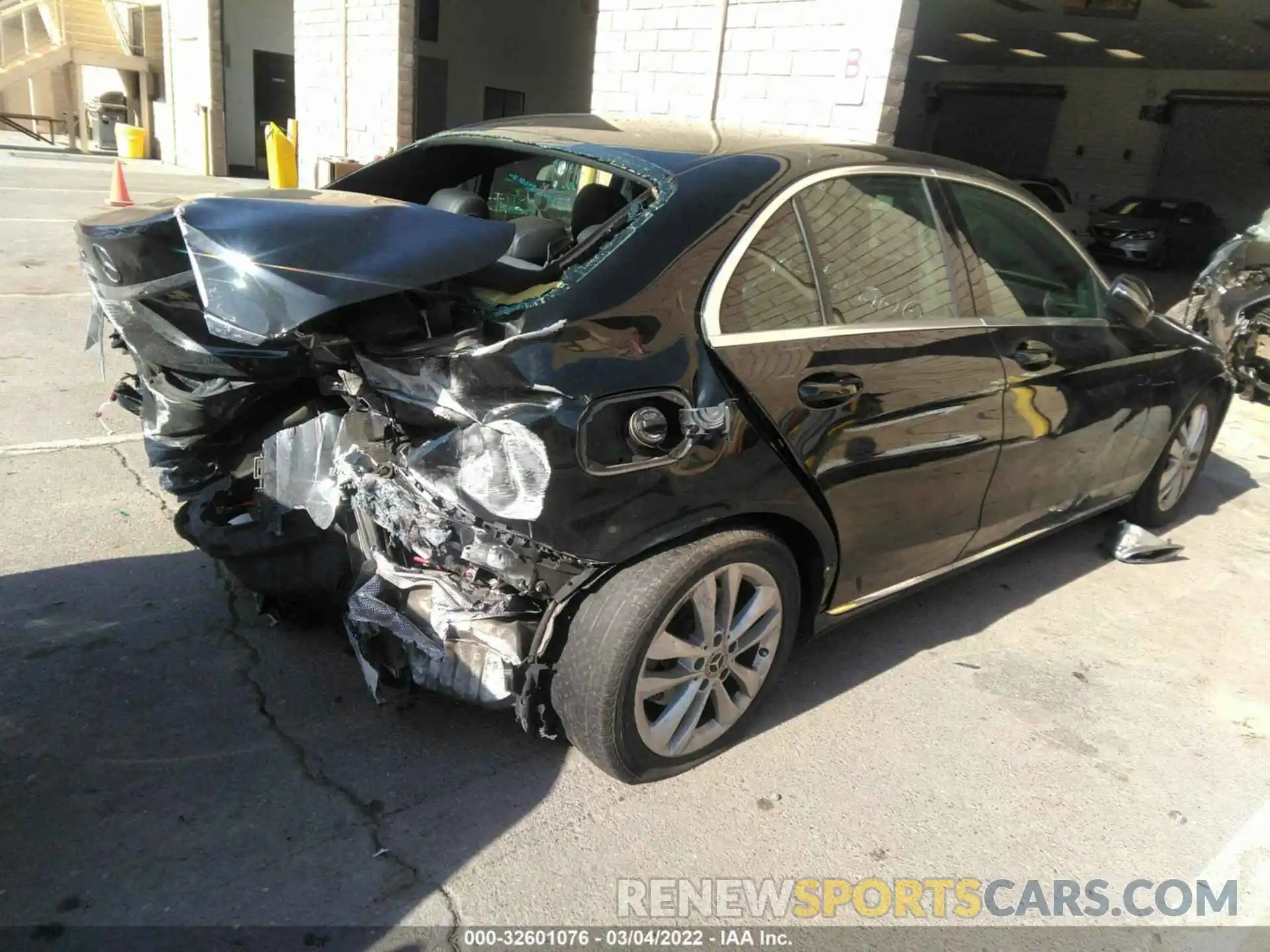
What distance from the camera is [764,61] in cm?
856

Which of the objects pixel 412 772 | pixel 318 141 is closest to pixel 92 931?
pixel 412 772

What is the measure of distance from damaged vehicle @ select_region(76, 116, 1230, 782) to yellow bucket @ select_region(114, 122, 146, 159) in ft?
74.5

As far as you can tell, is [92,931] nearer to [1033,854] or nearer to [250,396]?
[250,396]

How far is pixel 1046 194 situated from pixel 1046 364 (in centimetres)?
1718

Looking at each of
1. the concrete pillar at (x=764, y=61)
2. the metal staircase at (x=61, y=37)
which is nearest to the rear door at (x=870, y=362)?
the concrete pillar at (x=764, y=61)

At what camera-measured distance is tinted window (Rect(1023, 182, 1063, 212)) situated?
17.7 meters

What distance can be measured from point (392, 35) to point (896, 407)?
1200cm

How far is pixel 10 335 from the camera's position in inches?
253

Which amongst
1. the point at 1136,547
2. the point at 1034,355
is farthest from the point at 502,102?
the point at 1034,355

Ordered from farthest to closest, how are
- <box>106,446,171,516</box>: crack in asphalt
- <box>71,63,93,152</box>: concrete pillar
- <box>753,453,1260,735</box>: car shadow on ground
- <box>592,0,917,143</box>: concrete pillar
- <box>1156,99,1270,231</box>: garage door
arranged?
<box>71,63,93,152</box>: concrete pillar, <box>1156,99,1270,231</box>: garage door, <box>592,0,917,143</box>: concrete pillar, <box>106,446,171,516</box>: crack in asphalt, <box>753,453,1260,735</box>: car shadow on ground

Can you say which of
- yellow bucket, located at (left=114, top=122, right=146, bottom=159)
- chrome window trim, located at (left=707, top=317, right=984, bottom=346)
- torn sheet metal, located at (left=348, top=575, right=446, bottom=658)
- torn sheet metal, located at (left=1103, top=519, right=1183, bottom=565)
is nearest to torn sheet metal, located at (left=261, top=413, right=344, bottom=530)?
torn sheet metal, located at (left=348, top=575, right=446, bottom=658)

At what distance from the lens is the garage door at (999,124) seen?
2427 centimetres

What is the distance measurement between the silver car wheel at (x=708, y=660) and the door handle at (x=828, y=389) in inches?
20.8
